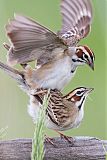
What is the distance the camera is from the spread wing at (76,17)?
3.88 m

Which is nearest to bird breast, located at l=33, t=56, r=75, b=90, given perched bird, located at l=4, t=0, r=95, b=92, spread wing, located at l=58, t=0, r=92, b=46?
perched bird, located at l=4, t=0, r=95, b=92

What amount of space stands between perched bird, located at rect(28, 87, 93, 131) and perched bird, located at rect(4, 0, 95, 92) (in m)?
0.13

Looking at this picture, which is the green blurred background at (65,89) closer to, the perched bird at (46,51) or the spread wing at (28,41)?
the perched bird at (46,51)

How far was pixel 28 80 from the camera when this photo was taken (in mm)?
3441

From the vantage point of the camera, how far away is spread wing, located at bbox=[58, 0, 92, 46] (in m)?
3.88

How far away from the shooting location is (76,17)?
160 inches

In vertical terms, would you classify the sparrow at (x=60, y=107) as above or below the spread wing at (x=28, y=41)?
below

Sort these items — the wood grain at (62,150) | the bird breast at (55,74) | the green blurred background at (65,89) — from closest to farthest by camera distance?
the wood grain at (62,150), the bird breast at (55,74), the green blurred background at (65,89)

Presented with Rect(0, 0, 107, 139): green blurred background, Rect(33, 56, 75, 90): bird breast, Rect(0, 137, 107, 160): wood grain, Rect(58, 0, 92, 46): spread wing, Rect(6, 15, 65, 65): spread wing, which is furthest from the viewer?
Rect(0, 0, 107, 139): green blurred background

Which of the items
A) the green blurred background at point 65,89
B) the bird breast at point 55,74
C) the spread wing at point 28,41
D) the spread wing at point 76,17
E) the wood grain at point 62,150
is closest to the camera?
the wood grain at point 62,150

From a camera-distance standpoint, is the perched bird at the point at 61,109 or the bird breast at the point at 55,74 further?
the bird breast at the point at 55,74

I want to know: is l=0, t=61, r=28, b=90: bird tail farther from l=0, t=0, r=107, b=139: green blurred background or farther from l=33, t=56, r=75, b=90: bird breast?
l=0, t=0, r=107, b=139: green blurred background

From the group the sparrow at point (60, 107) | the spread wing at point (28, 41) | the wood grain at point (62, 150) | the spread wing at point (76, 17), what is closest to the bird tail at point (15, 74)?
the sparrow at point (60, 107)

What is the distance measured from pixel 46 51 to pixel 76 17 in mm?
641
